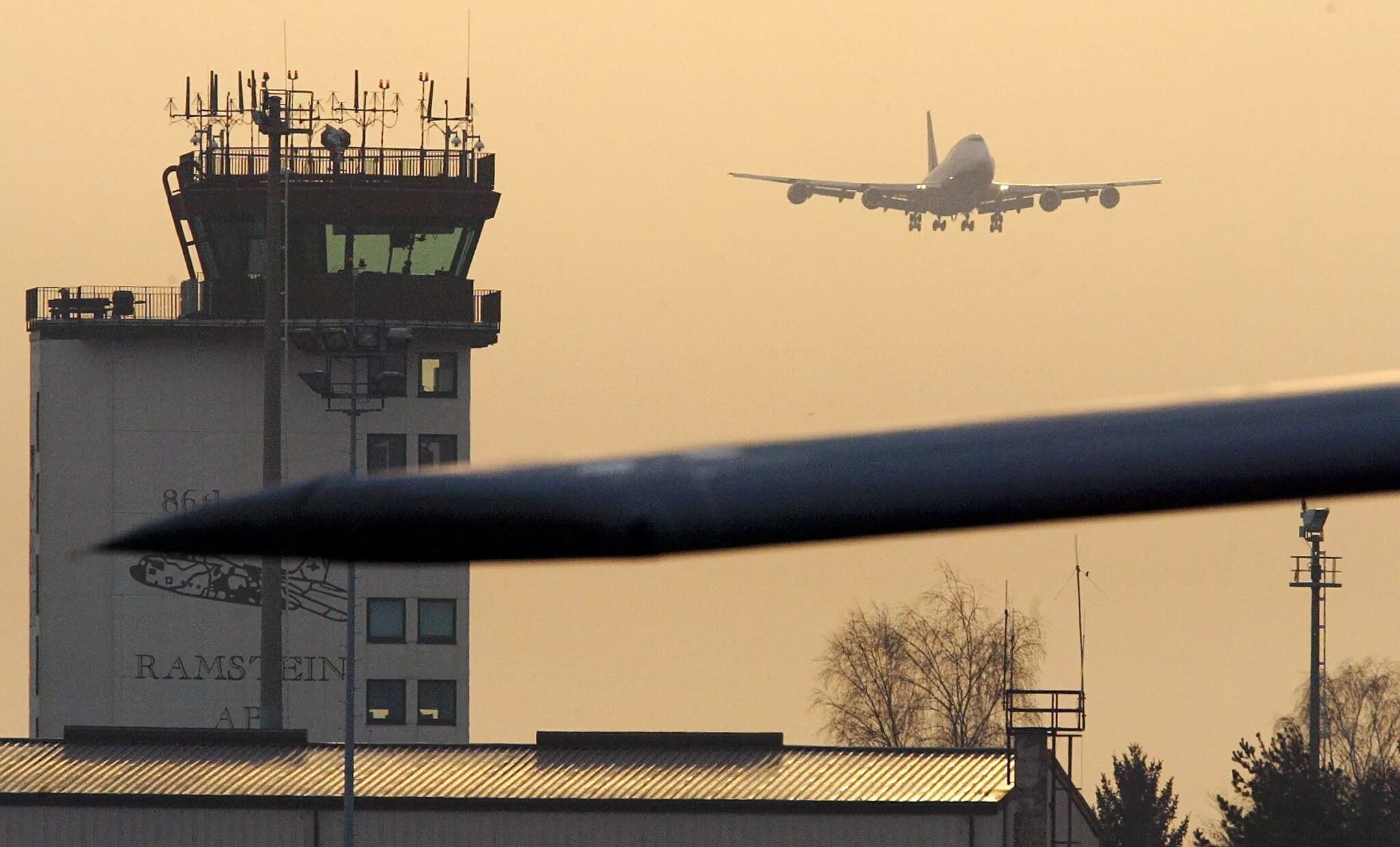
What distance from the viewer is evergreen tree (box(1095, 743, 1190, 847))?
10588 centimetres

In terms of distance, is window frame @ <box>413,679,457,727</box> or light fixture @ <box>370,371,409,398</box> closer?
light fixture @ <box>370,371,409,398</box>

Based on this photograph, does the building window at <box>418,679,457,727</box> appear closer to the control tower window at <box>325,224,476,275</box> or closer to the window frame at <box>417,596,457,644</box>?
the window frame at <box>417,596,457,644</box>

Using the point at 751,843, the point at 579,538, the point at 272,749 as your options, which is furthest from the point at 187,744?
the point at 579,538

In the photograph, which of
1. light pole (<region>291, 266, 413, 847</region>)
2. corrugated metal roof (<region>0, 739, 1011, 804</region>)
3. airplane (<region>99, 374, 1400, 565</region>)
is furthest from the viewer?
corrugated metal roof (<region>0, 739, 1011, 804</region>)

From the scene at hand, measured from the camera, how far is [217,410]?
380 ft

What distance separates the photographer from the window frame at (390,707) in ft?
367

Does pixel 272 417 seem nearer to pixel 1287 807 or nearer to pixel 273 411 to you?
pixel 273 411

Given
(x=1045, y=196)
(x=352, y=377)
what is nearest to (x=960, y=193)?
(x=1045, y=196)

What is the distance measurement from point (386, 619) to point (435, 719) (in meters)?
5.19

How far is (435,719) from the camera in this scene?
11238 cm

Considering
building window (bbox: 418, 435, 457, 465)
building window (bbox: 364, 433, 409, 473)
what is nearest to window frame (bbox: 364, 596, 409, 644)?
building window (bbox: 364, 433, 409, 473)

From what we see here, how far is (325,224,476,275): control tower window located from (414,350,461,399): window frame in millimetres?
3671

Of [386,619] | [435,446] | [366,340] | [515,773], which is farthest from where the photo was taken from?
[386,619]

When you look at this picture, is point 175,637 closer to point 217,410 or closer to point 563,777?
point 217,410
